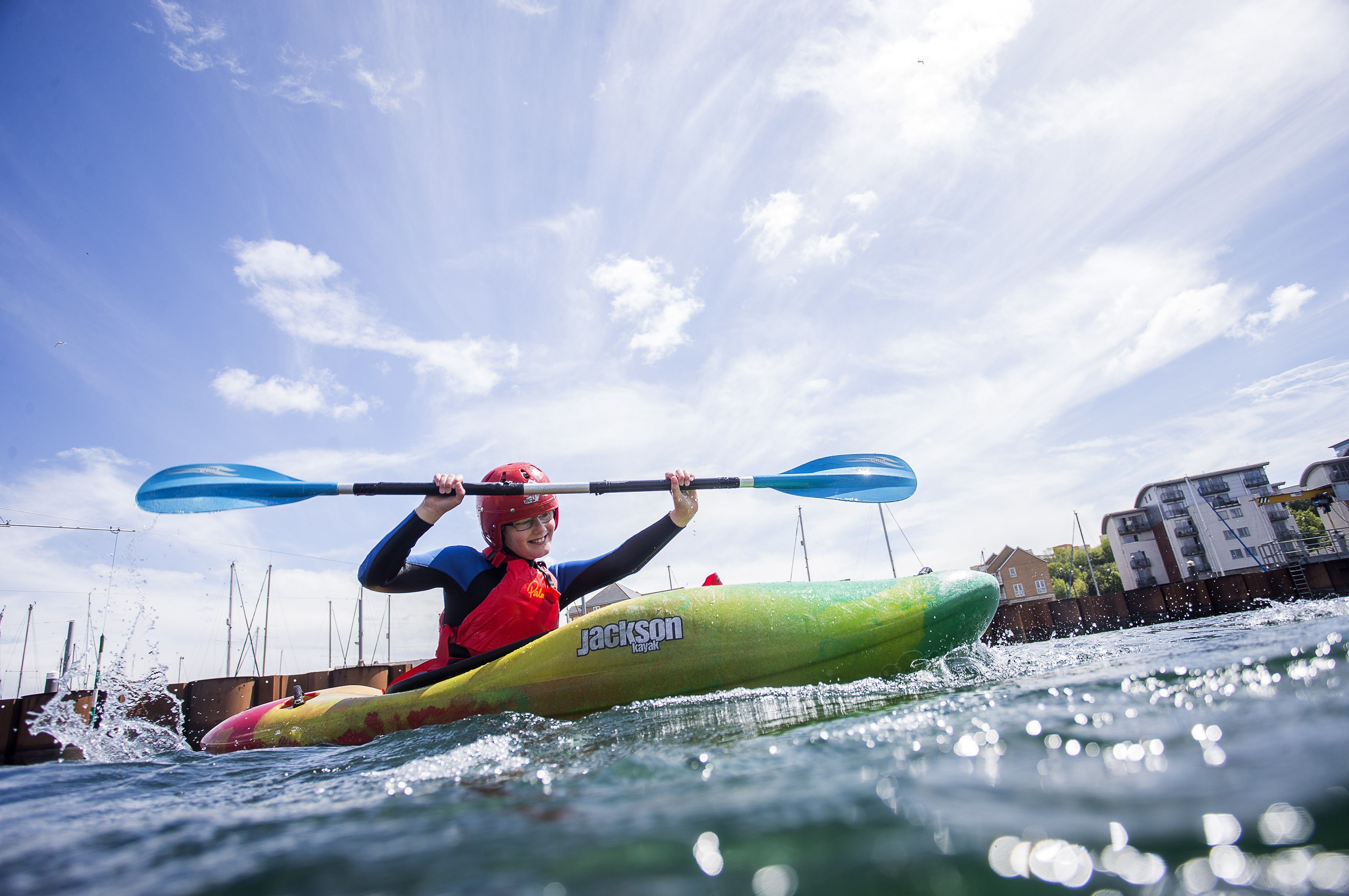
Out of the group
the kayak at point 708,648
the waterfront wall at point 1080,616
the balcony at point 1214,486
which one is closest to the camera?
the kayak at point 708,648

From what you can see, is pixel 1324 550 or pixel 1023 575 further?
pixel 1023 575

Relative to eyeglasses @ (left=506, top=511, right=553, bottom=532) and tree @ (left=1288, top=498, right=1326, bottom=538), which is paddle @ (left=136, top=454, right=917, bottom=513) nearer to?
eyeglasses @ (left=506, top=511, right=553, bottom=532)

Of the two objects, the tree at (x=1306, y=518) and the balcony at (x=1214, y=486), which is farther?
the balcony at (x=1214, y=486)

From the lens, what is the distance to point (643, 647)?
3.73 metres

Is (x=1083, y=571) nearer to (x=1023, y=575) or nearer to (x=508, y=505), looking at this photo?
(x=1023, y=575)

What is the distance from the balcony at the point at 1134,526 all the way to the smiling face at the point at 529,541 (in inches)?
2155

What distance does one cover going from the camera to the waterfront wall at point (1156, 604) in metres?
12.8

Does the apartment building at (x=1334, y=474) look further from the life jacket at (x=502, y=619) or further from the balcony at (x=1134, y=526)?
the life jacket at (x=502, y=619)

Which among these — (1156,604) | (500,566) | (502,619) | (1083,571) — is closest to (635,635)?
(502,619)

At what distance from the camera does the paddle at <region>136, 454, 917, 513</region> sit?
4734mm

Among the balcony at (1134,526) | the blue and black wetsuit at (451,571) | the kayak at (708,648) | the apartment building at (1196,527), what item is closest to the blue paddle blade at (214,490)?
the blue and black wetsuit at (451,571)

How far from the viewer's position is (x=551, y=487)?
4.67 m

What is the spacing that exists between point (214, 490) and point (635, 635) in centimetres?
394

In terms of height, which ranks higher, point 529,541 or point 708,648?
point 529,541
